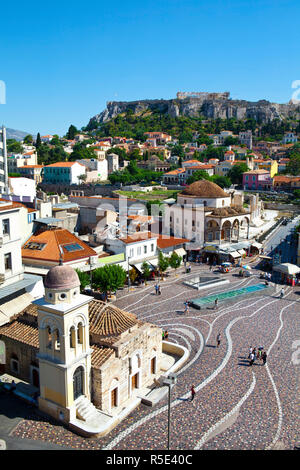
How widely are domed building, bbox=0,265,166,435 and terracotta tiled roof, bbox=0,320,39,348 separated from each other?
42 millimetres

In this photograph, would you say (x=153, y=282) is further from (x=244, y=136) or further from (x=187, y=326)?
(x=244, y=136)

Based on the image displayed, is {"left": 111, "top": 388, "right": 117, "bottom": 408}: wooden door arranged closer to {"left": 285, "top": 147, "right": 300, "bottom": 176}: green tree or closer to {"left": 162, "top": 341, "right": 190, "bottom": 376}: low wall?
{"left": 162, "top": 341, "right": 190, "bottom": 376}: low wall

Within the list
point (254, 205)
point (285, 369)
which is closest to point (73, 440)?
point (285, 369)

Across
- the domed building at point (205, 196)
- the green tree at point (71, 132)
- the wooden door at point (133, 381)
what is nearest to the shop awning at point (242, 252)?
the domed building at point (205, 196)

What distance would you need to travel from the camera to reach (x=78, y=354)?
46.3ft

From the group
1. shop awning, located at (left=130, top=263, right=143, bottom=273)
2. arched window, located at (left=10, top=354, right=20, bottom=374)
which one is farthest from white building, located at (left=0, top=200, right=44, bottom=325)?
shop awning, located at (left=130, top=263, right=143, bottom=273)

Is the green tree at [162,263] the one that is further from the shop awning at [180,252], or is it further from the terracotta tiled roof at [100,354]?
the terracotta tiled roof at [100,354]

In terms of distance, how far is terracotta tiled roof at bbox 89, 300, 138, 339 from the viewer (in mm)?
16141

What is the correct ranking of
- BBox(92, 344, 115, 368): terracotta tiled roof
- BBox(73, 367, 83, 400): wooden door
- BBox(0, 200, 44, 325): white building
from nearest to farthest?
1. BBox(73, 367, 83, 400): wooden door
2. BBox(92, 344, 115, 368): terracotta tiled roof
3. BBox(0, 200, 44, 325): white building

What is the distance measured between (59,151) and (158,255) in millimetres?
86587

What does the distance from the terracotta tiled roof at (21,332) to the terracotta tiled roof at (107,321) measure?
8.27 feet

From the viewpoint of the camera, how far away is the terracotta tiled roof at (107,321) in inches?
635

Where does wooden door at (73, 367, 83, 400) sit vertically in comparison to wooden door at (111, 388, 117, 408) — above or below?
above

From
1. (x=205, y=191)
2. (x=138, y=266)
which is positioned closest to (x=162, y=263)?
(x=138, y=266)
